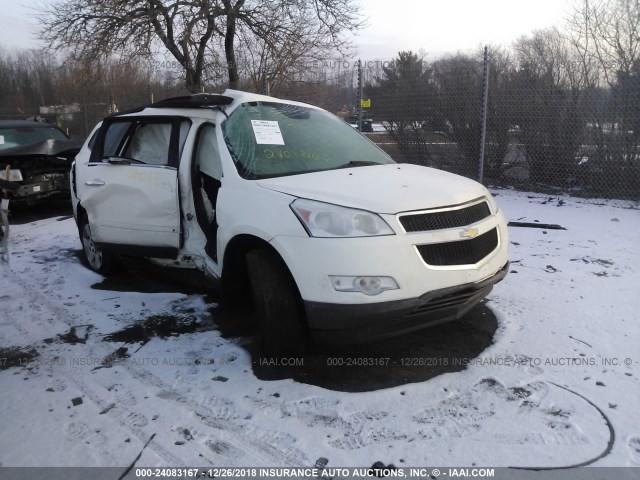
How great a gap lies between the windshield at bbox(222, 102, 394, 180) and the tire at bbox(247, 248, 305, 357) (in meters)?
0.69

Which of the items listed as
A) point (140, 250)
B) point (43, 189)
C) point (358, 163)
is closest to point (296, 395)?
point (358, 163)

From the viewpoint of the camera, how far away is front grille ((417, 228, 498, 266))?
293 cm

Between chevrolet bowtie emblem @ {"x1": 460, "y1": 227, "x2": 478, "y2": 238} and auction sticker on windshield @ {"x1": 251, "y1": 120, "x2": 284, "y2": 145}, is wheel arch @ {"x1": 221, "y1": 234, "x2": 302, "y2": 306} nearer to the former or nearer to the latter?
auction sticker on windshield @ {"x1": 251, "y1": 120, "x2": 284, "y2": 145}

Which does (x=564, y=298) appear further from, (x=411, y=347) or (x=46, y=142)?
(x=46, y=142)

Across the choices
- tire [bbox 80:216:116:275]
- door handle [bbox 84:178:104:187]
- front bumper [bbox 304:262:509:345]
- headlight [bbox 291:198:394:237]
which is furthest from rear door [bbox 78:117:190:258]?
front bumper [bbox 304:262:509:345]

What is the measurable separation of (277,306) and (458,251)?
3.87 ft

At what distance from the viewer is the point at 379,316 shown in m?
2.83

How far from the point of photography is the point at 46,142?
9117mm

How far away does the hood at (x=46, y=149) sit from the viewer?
857 centimetres

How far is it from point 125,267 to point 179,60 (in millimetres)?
9587

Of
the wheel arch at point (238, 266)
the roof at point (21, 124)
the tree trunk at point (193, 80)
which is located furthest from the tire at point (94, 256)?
the tree trunk at point (193, 80)

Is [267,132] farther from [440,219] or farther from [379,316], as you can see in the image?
[379,316]

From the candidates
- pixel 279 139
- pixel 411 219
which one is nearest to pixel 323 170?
pixel 279 139

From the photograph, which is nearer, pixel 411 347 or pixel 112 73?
pixel 411 347
